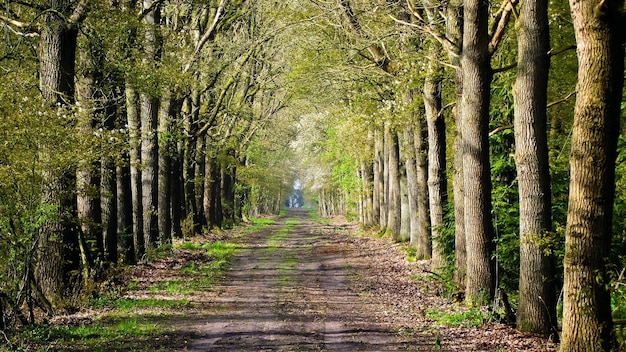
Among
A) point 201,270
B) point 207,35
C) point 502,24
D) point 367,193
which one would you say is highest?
point 207,35

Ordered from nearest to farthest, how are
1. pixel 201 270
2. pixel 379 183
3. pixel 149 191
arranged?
pixel 201 270
pixel 149 191
pixel 379 183

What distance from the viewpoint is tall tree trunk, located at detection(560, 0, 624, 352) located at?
6457 millimetres

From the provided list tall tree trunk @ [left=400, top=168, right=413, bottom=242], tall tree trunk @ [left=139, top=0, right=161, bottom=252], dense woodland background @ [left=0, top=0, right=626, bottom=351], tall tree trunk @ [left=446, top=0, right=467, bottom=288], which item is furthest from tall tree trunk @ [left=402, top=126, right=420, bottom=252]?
tall tree trunk @ [left=139, top=0, right=161, bottom=252]

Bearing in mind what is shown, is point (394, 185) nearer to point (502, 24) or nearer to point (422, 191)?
point (422, 191)

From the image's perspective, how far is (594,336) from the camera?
22.5 feet

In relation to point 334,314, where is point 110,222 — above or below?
above

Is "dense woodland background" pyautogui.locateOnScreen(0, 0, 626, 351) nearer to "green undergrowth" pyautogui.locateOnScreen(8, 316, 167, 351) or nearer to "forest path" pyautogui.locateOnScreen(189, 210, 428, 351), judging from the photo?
"green undergrowth" pyautogui.locateOnScreen(8, 316, 167, 351)

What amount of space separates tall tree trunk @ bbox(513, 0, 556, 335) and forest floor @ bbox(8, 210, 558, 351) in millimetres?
560

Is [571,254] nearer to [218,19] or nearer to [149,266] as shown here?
[149,266]

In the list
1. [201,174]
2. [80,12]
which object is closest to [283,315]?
[80,12]

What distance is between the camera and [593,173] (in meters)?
6.61

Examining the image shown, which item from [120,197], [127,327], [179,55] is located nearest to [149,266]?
[120,197]

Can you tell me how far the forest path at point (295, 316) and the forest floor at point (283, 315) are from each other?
18 millimetres

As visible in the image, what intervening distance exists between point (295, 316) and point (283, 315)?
24 cm
